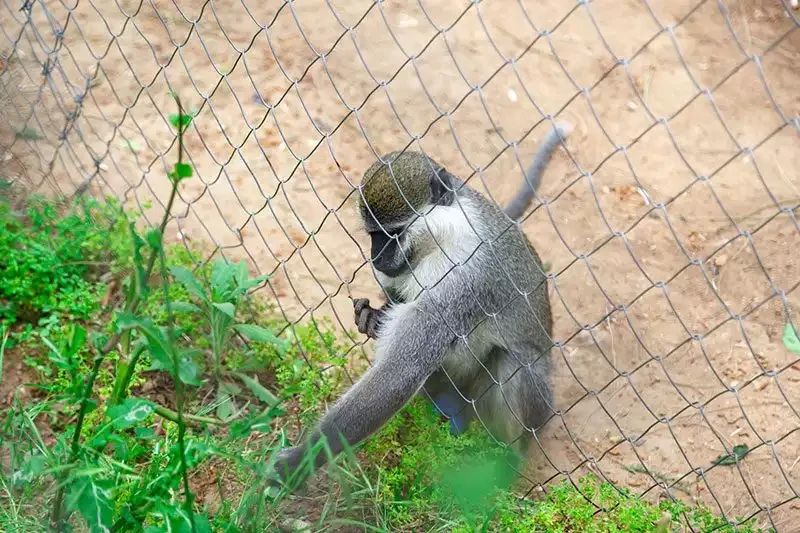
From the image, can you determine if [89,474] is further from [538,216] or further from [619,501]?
[538,216]

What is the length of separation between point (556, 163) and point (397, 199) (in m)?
2.43

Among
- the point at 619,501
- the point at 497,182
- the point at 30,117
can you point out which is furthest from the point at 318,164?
the point at 619,501

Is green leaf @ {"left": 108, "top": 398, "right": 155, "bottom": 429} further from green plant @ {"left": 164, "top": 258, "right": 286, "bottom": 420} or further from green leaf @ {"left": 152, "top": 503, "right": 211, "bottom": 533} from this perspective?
green plant @ {"left": 164, "top": 258, "right": 286, "bottom": 420}

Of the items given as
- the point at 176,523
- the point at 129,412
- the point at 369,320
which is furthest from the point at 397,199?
the point at 176,523

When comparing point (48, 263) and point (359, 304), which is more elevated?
point (48, 263)

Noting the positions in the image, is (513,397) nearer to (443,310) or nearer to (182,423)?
(443,310)

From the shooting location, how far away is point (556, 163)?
19.2 ft

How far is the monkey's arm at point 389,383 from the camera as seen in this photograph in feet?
11.9

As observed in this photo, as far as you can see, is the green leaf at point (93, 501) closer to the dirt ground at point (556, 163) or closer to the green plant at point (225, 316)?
the green plant at point (225, 316)

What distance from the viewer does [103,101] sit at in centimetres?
577

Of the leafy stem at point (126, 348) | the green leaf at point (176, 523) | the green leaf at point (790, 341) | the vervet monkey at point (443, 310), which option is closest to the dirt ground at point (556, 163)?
the green leaf at point (790, 341)

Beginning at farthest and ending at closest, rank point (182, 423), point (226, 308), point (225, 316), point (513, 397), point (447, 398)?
point (447, 398) < point (513, 397) < point (225, 316) < point (226, 308) < point (182, 423)

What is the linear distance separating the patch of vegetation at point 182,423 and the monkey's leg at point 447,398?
0.19 meters

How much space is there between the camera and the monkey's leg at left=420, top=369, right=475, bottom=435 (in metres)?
4.21
